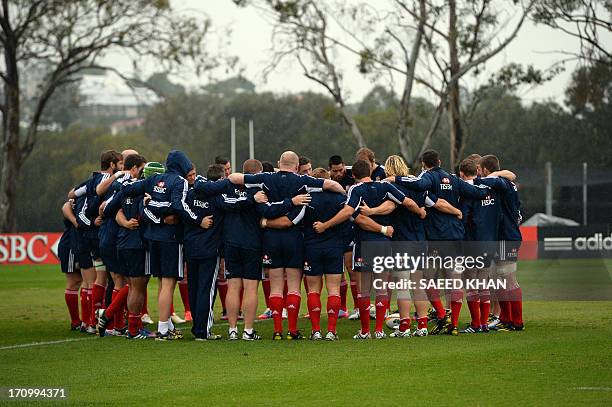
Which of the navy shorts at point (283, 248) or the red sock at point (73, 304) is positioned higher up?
the navy shorts at point (283, 248)

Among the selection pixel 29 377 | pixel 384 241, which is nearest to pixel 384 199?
pixel 384 241

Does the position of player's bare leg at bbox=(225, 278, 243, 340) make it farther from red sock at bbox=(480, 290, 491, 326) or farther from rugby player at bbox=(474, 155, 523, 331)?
rugby player at bbox=(474, 155, 523, 331)

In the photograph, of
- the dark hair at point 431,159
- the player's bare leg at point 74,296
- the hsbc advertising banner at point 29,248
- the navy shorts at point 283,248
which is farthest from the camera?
Result: the hsbc advertising banner at point 29,248

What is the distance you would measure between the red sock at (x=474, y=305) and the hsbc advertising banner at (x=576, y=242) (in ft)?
65.9

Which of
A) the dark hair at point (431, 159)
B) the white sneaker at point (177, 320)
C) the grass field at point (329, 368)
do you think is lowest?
the white sneaker at point (177, 320)

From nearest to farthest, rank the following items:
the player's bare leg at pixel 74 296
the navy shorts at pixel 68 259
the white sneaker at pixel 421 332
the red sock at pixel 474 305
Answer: the white sneaker at pixel 421 332
the red sock at pixel 474 305
the navy shorts at pixel 68 259
the player's bare leg at pixel 74 296

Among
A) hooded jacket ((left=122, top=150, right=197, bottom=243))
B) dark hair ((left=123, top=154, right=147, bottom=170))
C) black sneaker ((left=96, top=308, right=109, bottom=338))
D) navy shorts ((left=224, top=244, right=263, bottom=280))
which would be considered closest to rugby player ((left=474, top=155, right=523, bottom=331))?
navy shorts ((left=224, top=244, right=263, bottom=280))

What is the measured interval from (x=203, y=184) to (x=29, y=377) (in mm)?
3827

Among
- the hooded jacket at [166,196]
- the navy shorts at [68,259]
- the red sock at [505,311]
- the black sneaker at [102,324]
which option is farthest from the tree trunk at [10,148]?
the red sock at [505,311]

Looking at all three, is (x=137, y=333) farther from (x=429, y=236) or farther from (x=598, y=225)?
(x=598, y=225)

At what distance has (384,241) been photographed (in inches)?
538

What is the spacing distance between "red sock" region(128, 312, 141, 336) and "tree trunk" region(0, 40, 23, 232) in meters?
29.0

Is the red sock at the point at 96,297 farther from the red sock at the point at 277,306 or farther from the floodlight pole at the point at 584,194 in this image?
the floodlight pole at the point at 584,194

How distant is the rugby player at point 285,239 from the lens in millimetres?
13539
